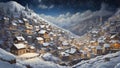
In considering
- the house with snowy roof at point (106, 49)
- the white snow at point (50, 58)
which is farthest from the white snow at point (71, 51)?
the house with snowy roof at point (106, 49)

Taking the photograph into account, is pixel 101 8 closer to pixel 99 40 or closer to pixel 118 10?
pixel 118 10

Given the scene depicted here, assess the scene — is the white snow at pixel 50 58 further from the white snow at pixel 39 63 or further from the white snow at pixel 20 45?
the white snow at pixel 20 45

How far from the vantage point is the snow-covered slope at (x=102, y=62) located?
2073 centimetres

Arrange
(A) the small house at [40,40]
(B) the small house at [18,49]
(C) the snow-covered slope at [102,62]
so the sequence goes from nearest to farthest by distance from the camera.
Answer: (C) the snow-covered slope at [102,62] < (B) the small house at [18,49] < (A) the small house at [40,40]

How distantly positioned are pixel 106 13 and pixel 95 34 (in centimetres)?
322

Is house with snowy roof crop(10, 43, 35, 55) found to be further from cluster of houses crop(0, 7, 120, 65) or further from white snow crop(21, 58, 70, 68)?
white snow crop(21, 58, 70, 68)

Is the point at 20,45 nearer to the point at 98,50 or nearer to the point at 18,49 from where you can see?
the point at 18,49

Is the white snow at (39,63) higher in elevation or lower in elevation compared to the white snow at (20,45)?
lower

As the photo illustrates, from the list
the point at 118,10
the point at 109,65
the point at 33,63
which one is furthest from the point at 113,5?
the point at 33,63

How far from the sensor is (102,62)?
21.5m

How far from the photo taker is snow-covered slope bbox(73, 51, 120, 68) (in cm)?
2073

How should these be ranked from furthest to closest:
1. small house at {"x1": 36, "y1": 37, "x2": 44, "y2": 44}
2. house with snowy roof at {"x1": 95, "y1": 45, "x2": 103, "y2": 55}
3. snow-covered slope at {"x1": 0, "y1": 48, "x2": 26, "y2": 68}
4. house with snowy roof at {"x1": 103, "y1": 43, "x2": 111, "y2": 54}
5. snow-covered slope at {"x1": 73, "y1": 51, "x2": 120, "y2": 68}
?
small house at {"x1": 36, "y1": 37, "x2": 44, "y2": 44} → house with snowy roof at {"x1": 103, "y1": 43, "x2": 111, "y2": 54} → house with snowy roof at {"x1": 95, "y1": 45, "x2": 103, "y2": 55} → snow-covered slope at {"x1": 73, "y1": 51, "x2": 120, "y2": 68} → snow-covered slope at {"x1": 0, "y1": 48, "x2": 26, "y2": 68}

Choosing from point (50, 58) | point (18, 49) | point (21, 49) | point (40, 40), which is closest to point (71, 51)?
point (50, 58)

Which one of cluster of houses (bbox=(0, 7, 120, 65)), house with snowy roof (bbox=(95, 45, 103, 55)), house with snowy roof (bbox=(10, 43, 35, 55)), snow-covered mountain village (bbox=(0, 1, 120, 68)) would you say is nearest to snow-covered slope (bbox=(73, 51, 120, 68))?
snow-covered mountain village (bbox=(0, 1, 120, 68))
